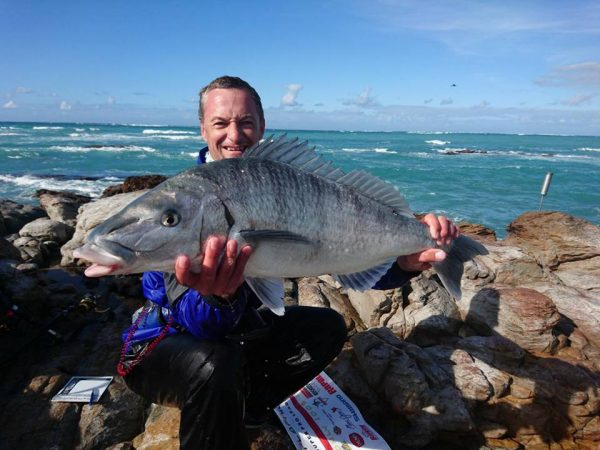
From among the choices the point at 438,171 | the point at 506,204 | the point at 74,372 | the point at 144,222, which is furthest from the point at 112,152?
the point at 144,222

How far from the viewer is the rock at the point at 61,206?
1202cm

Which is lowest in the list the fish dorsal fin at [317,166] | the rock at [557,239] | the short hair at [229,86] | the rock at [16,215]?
the rock at [16,215]

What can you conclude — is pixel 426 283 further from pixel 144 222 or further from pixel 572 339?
pixel 144 222

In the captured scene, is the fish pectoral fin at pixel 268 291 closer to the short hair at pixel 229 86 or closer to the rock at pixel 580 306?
the short hair at pixel 229 86

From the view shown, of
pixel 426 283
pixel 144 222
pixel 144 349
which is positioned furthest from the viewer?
pixel 426 283

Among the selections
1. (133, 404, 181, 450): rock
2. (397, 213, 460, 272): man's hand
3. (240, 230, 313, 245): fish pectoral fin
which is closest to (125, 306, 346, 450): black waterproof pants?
(133, 404, 181, 450): rock

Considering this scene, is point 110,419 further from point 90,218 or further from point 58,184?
point 58,184

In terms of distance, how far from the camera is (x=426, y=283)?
19.9 ft

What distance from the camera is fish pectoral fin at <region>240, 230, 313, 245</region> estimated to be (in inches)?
92.3

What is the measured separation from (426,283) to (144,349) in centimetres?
421

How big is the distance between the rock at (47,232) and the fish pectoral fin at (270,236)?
9098mm

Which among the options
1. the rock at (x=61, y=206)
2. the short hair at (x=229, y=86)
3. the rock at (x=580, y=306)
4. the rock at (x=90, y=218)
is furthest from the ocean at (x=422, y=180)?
the short hair at (x=229, y=86)

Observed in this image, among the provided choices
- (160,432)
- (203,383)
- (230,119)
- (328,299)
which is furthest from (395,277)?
(328,299)

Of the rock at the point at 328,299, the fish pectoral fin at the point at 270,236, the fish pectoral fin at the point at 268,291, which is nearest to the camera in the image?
the fish pectoral fin at the point at 270,236
